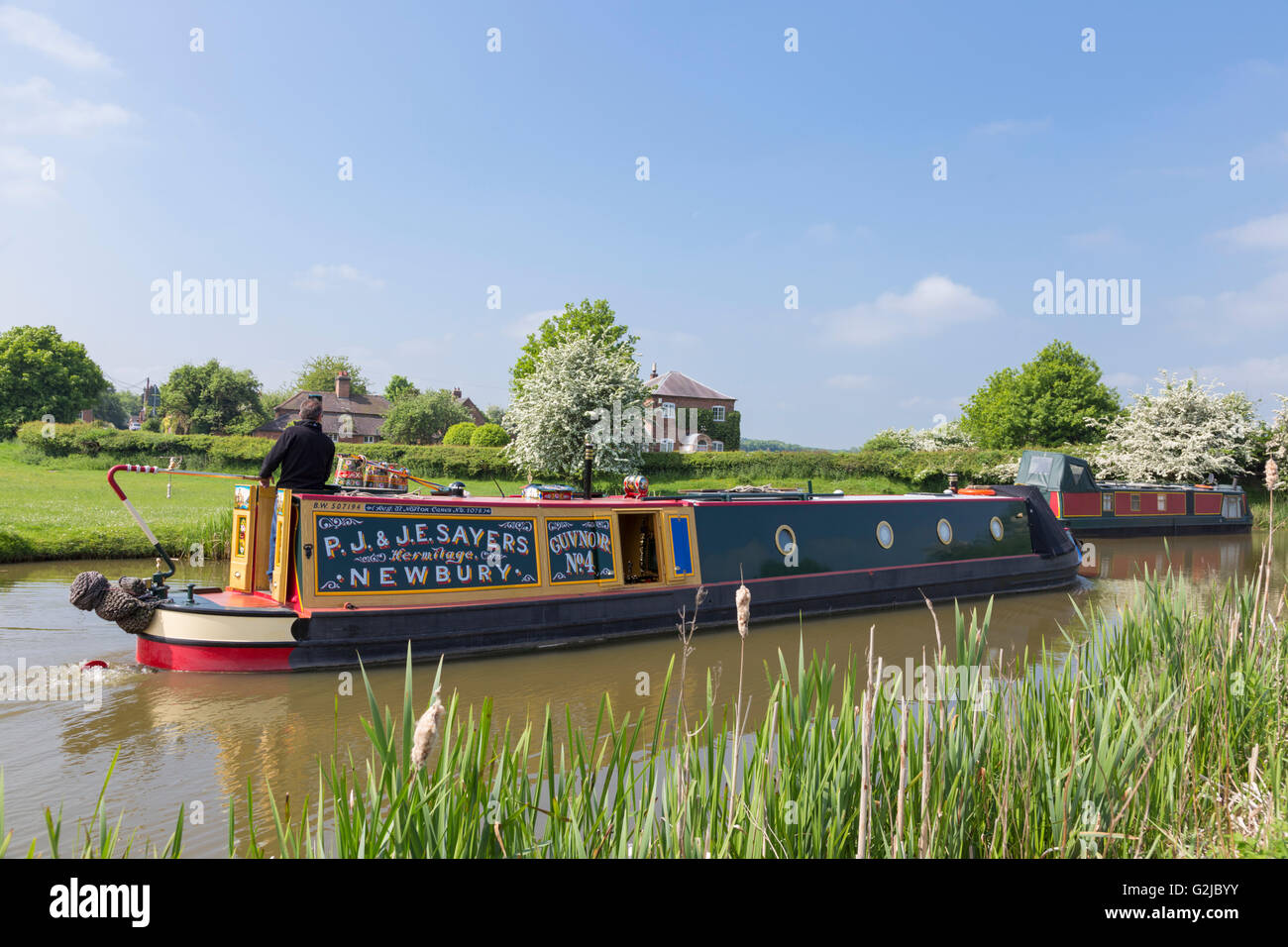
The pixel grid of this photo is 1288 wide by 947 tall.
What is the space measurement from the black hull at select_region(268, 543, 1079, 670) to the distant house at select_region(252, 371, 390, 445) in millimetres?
45022

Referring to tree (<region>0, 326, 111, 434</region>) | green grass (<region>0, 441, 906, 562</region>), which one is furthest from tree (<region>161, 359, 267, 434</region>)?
green grass (<region>0, 441, 906, 562</region>)

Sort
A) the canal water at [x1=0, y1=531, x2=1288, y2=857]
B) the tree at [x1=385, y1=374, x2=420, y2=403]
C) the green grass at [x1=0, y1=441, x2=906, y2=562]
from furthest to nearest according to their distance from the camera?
the tree at [x1=385, y1=374, x2=420, y2=403] < the green grass at [x1=0, y1=441, x2=906, y2=562] < the canal water at [x1=0, y1=531, x2=1288, y2=857]

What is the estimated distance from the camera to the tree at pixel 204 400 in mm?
46656

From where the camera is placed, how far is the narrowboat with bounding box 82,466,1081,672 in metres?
6.94

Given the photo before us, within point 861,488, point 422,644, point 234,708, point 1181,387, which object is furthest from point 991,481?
point 234,708

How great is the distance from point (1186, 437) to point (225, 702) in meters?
31.2

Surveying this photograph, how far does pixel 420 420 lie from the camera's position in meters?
48.9

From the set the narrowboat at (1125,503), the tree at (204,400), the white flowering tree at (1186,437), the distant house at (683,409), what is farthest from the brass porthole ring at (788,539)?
the tree at (204,400)

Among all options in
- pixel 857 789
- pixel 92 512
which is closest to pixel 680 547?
pixel 857 789

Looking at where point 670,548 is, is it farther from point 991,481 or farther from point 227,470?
point 227,470

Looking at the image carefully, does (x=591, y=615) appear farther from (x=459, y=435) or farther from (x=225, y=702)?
(x=459, y=435)

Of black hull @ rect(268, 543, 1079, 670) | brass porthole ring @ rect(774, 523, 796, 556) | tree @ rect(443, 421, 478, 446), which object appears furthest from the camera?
tree @ rect(443, 421, 478, 446)

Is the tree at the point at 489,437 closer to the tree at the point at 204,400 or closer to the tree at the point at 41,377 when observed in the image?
the tree at the point at 204,400

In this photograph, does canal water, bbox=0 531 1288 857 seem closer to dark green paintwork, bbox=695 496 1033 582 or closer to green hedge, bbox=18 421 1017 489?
dark green paintwork, bbox=695 496 1033 582
